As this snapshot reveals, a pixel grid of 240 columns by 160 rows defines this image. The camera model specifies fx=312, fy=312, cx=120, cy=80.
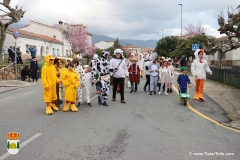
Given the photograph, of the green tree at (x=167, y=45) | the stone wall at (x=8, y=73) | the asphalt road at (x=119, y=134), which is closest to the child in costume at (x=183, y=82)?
the asphalt road at (x=119, y=134)

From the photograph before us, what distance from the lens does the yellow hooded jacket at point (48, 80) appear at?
363 inches

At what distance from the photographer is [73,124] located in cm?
781

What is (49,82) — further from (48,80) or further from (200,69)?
(200,69)

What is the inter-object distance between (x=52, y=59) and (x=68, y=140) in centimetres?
390

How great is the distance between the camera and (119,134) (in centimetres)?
685

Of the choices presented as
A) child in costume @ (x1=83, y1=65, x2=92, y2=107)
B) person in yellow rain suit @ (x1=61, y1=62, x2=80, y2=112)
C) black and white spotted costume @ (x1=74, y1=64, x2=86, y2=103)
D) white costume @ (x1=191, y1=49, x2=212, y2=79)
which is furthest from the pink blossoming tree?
person in yellow rain suit @ (x1=61, y1=62, x2=80, y2=112)

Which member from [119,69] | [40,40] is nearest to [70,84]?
Result: [119,69]

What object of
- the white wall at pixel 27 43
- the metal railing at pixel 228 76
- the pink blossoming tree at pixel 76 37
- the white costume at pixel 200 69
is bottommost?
the metal railing at pixel 228 76

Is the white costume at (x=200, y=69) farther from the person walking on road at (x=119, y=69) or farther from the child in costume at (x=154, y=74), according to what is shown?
the person walking on road at (x=119, y=69)

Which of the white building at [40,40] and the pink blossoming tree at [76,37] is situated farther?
the pink blossoming tree at [76,37]

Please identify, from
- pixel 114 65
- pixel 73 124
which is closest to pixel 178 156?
pixel 73 124

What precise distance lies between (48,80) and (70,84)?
71cm

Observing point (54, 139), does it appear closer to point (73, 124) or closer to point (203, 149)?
point (73, 124)

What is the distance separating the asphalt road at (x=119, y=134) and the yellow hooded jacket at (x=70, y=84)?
524 millimetres
